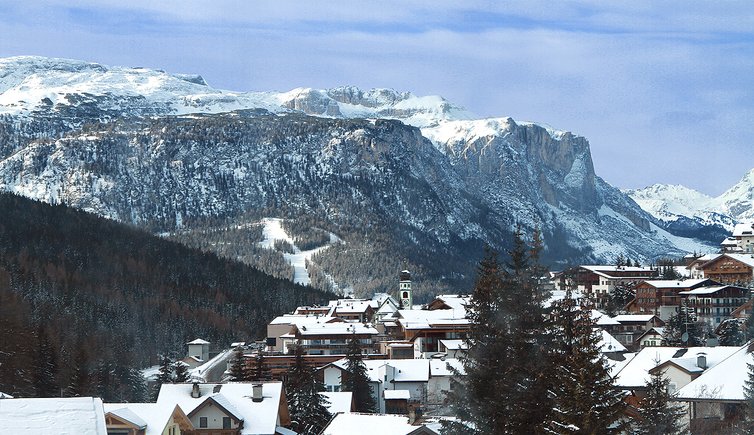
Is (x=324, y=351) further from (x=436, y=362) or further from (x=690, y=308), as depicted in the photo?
(x=690, y=308)

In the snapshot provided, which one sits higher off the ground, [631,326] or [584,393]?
[631,326]

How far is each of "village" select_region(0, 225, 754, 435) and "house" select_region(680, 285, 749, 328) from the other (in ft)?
0.50

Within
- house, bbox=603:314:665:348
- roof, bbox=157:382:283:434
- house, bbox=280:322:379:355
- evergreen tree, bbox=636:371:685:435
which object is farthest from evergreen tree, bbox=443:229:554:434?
house, bbox=280:322:379:355

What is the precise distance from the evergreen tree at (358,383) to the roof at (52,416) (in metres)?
67.1

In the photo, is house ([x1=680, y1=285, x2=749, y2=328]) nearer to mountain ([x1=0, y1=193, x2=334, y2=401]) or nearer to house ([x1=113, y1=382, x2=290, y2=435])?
mountain ([x1=0, y1=193, x2=334, y2=401])

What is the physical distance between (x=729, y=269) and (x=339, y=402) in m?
99.4

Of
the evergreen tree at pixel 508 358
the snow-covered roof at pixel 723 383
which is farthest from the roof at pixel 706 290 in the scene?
the evergreen tree at pixel 508 358

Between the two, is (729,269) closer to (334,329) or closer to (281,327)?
(334,329)

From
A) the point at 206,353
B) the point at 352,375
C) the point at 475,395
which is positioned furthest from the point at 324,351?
the point at 475,395

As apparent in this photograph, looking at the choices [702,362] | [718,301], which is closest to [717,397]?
[702,362]

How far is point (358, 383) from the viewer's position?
9606cm

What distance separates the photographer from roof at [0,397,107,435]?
25.0m

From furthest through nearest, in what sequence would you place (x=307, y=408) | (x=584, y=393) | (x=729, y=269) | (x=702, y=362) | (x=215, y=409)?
(x=729, y=269) → (x=702, y=362) → (x=307, y=408) → (x=215, y=409) → (x=584, y=393)

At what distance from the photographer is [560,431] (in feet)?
98.5
